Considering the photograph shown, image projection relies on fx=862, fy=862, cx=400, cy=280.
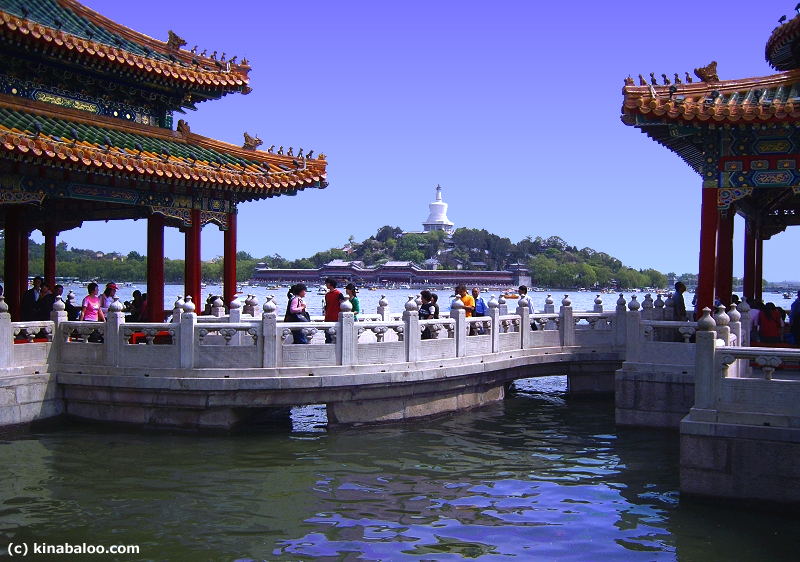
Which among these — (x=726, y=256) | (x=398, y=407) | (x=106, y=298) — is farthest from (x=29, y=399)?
(x=726, y=256)

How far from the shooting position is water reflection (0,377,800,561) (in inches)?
343

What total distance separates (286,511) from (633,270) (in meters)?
155

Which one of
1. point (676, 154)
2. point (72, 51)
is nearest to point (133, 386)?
point (72, 51)

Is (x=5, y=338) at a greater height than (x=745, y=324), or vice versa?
(x=745, y=324)

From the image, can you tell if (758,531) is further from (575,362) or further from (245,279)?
(245,279)

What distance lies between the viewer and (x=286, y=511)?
32.1 feet

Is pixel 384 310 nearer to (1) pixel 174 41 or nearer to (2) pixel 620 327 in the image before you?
(2) pixel 620 327

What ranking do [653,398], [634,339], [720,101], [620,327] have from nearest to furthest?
[720,101] < [653,398] < [634,339] < [620,327]

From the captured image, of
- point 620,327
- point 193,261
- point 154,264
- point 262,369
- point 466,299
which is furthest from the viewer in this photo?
point 620,327

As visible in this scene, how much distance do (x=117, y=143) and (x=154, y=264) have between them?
2.39 m

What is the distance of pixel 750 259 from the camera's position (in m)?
19.7

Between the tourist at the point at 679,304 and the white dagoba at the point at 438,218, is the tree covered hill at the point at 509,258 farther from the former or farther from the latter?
the tourist at the point at 679,304

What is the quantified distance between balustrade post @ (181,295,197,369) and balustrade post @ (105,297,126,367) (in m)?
1.02

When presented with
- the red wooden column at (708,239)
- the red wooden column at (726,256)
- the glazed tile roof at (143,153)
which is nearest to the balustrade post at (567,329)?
the red wooden column at (726,256)
